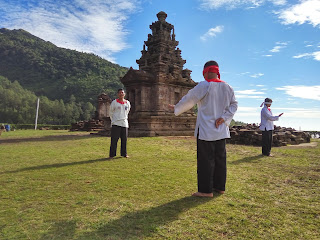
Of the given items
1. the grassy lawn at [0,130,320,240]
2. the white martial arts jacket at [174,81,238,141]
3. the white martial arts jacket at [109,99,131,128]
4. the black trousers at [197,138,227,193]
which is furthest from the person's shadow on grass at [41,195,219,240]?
the white martial arts jacket at [109,99,131,128]

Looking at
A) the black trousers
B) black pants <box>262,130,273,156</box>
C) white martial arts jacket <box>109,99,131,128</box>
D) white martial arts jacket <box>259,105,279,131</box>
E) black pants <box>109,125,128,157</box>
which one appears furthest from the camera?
white martial arts jacket <box>259,105,279,131</box>

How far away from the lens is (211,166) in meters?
3.29

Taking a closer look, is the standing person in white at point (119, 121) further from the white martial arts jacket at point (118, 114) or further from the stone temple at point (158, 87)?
the stone temple at point (158, 87)

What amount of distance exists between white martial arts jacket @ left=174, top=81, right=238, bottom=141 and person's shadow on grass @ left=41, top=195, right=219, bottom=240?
45.2 inches

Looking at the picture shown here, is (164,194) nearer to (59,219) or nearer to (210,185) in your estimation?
(210,185)

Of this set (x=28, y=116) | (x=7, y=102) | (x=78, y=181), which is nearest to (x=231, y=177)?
(x=78, y=181)

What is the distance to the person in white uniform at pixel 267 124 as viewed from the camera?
710cm

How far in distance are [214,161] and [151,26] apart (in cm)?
→ 1877

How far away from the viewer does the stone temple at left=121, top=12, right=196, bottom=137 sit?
1523cm

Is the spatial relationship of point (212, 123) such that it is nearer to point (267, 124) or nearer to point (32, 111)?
point (267, 124)

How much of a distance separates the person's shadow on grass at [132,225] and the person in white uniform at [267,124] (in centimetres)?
527

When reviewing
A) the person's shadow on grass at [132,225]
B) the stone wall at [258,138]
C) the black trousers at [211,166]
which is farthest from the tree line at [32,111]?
the person's shadow on grass at [132,225]

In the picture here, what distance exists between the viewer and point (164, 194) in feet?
10.5

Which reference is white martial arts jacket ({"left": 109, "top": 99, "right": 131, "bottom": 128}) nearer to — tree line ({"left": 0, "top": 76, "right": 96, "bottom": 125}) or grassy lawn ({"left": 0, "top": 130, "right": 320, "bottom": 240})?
grassy lawn ({"left": 0, "top": 130, "right": 320, "bottom": 240})
